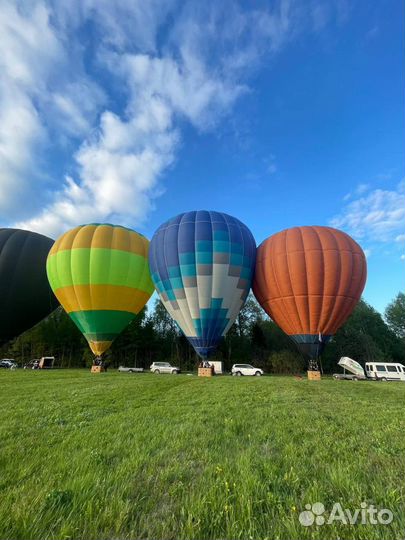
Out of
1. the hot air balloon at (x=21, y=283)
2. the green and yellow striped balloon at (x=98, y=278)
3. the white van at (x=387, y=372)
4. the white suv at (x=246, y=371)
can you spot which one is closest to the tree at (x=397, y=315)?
the white van at (x=387, y=372)

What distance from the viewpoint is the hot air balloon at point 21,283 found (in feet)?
90.1

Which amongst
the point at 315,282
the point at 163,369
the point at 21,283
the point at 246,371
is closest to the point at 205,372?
the point at 246,371

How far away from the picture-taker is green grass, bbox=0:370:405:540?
91.7 inches

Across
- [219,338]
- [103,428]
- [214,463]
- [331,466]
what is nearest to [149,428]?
[103,428]

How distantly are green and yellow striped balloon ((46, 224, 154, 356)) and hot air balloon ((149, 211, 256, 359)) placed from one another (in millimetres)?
2500

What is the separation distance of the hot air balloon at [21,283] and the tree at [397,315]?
5001cm

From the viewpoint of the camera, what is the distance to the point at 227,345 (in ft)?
138

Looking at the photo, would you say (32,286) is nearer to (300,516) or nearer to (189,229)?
(189,229)

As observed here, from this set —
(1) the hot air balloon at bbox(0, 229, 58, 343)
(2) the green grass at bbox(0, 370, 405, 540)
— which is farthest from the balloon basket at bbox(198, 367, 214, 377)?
(1) the hot air balloon at bbox(0, 229, 58, 343)

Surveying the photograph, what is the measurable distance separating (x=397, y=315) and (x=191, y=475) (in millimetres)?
56711

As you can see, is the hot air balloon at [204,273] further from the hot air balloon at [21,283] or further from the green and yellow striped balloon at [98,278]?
the hot air balloon at [21,283]

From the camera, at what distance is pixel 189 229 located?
21781mm

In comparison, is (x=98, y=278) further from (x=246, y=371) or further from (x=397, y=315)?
(x=397, y=315)

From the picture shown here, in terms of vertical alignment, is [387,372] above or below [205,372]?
above
